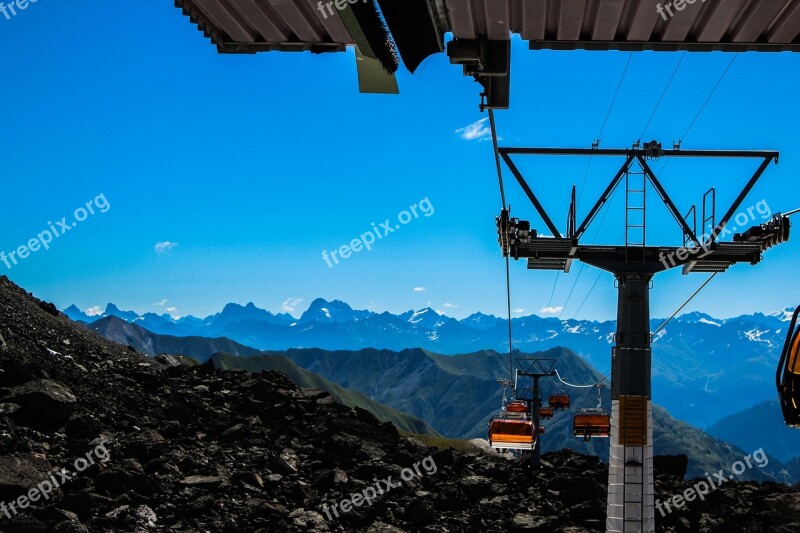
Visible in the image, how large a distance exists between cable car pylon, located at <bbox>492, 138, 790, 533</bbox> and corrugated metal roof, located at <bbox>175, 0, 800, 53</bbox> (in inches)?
806

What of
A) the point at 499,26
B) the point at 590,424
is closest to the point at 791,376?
the point at 499,26

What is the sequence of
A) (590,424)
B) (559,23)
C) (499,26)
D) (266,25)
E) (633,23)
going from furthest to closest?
(590,424), (266,25), (633,23), (559,23), (499,26)

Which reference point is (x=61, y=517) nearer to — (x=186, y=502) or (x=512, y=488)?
(x=186, y=502)

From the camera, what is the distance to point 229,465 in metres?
33.5

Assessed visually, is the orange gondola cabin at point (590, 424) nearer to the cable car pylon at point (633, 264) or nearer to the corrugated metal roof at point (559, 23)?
the cable car pylon at point (633, 264)

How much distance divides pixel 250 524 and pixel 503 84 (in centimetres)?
2489

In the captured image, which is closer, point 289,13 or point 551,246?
point 289,13

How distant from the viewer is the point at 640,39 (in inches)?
297

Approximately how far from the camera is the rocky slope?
27359 mm

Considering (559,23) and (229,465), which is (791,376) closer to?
(559,23)

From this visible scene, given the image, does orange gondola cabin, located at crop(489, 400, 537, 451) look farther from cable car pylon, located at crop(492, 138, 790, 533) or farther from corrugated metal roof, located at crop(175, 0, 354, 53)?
corrugated metal roof, located at crop(175, 0, 354, 53)

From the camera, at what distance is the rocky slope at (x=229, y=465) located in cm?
2736

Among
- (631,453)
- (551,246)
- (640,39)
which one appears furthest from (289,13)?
(631,453)

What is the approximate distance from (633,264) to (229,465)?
1985 cm
